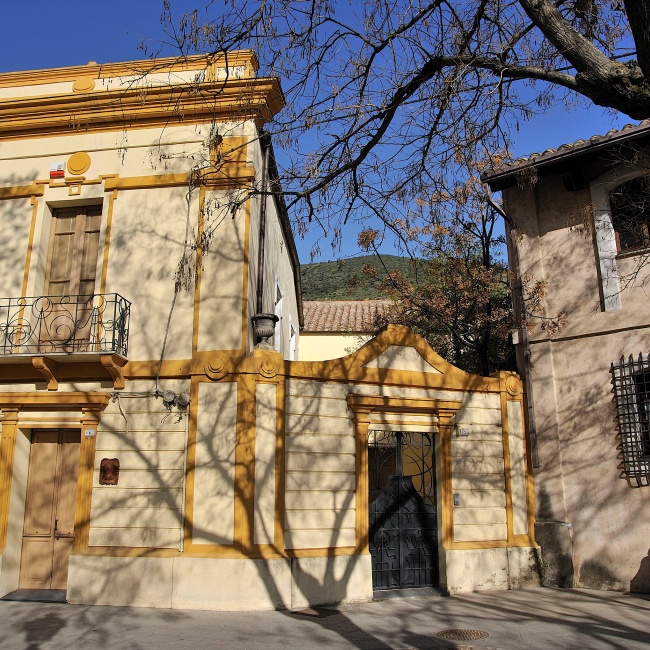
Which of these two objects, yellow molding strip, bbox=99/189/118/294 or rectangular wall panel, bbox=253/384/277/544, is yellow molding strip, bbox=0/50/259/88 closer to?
yellow molding strip, bbox=99/189/118/294

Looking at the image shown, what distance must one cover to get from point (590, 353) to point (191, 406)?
6283 mm

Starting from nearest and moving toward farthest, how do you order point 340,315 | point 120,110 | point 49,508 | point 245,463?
point 245,463
point 49,508
point 120,110
point 340,315

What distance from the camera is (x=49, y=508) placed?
9.41 m

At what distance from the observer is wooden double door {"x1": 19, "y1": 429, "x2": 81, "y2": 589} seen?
364 inches

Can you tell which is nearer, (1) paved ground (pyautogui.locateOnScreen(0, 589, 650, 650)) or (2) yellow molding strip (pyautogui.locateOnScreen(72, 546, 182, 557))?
(1) paved ground (pyautogui.locateOnScreen(0, 589, 650, 650))

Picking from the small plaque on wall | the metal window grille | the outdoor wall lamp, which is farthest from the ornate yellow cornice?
the metal window grille

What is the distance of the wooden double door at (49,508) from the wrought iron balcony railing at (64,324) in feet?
4.15

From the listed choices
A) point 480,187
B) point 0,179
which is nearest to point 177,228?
point 0,179

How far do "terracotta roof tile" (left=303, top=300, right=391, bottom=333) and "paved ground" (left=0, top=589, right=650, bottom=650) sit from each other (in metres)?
15.0

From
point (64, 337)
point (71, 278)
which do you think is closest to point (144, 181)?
point (71, 278)

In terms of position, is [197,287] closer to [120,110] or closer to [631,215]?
[120,110]

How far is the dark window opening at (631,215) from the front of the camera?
407 inches

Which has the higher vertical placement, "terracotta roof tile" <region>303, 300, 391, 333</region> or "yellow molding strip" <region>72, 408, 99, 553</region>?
"terracotta roof tile" <region>303, 300, 391, 333</region>

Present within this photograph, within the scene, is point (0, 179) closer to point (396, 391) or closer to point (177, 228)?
point (177, 228)
